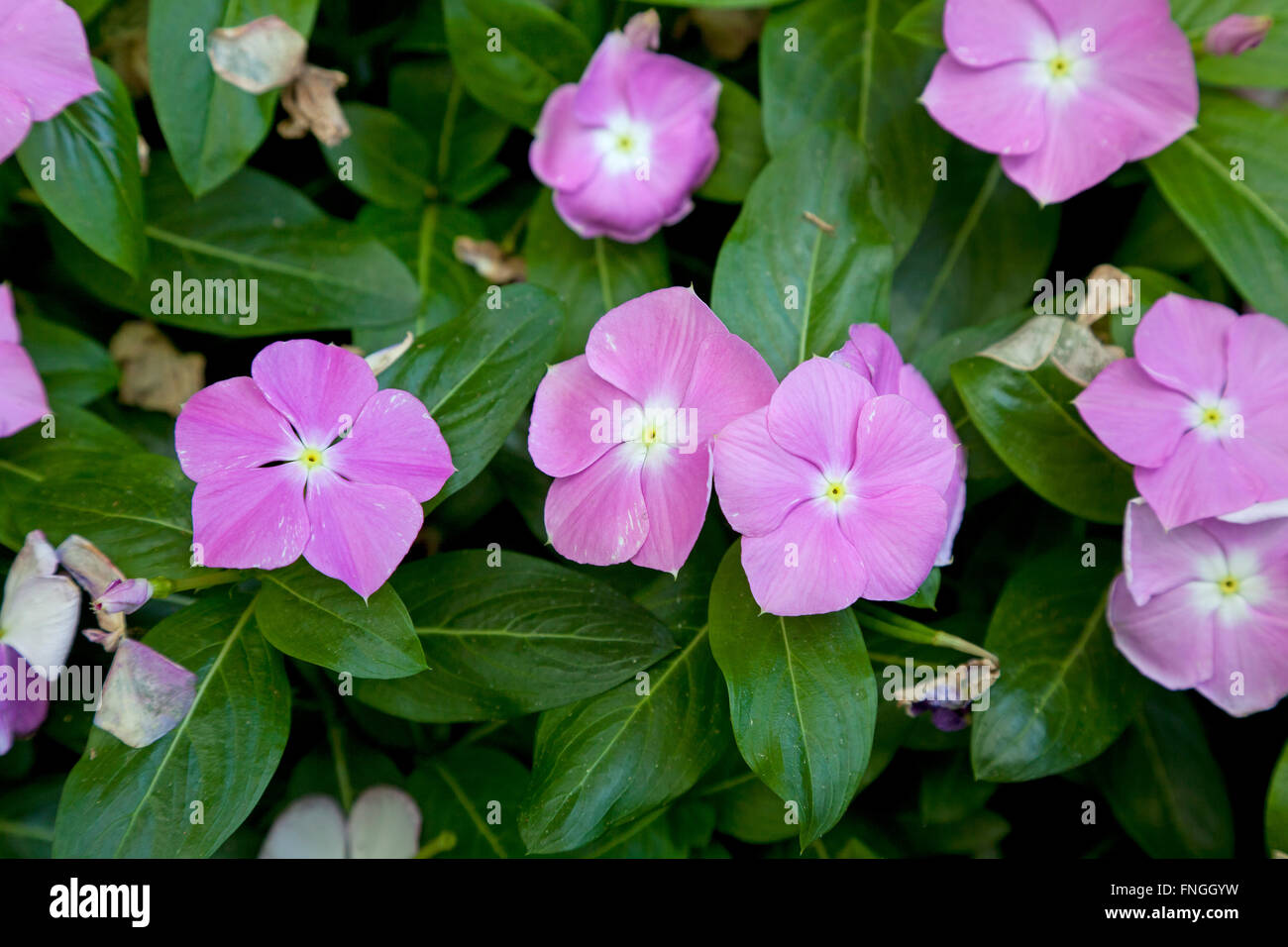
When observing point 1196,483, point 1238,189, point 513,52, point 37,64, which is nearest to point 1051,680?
point 1196,483

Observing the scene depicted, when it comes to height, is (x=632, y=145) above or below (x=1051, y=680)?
above

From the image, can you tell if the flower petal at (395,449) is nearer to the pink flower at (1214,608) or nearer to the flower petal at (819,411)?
the flower petal at (819,411)

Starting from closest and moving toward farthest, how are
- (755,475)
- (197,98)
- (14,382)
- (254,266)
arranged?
(755,475)
(14,382)
(197,98)
(254,266)

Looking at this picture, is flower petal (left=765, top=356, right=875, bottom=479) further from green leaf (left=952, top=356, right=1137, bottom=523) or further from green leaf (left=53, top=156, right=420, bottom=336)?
green leaf (left=53, top=156, right=420, bottom=336)

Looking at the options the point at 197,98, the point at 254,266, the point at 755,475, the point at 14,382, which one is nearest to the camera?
the point at 755,475

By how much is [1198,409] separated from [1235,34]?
14.6 inches

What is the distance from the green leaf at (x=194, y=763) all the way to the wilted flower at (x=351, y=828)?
0.59 feet

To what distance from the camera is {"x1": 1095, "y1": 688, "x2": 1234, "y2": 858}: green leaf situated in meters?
1.06

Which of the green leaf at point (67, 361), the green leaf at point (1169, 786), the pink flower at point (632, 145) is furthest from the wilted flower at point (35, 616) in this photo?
the green leaf at point (1169, 786)

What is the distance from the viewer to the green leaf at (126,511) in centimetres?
90

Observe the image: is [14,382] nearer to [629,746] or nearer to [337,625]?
[337,625]

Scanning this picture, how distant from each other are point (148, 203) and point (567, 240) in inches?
19.0

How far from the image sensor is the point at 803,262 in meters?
0.95

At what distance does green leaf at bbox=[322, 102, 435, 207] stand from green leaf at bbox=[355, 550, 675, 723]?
489 mm
